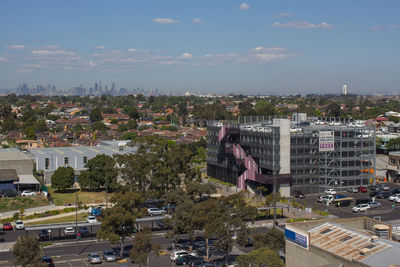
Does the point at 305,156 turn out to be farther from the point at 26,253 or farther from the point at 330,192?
the point at 26,253

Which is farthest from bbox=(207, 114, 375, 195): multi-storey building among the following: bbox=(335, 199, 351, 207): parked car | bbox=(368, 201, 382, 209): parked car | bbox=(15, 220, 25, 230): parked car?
bbox=(15, 220, 25, 230): parked car

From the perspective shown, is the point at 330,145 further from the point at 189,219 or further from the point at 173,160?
the point at 189,219

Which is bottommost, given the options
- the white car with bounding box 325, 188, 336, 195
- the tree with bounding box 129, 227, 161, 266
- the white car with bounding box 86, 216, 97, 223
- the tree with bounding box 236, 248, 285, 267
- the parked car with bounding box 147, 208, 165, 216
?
the parked car with bounding box 147, 208, 165, 216

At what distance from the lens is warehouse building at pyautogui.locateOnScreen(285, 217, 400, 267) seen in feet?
66.2

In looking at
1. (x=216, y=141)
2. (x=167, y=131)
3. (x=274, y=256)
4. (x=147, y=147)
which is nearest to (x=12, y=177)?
(x=147, y=147)

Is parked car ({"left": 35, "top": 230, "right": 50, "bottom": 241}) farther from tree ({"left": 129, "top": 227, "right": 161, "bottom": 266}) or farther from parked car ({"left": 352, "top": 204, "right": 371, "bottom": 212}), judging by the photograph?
parked car ({"left": 352, "top": 204, "right": 371, "bottom": 212})

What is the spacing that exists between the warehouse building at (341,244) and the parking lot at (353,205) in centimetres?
2177

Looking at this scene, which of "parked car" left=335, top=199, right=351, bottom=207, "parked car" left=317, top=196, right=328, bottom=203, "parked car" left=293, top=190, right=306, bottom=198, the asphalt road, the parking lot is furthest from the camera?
"parked car" left=293, top=190, right=306, bottom=198

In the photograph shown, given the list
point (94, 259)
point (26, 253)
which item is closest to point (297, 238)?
point (26, 253)

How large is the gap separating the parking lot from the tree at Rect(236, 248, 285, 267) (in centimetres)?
2364

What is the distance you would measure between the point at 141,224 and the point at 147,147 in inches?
378

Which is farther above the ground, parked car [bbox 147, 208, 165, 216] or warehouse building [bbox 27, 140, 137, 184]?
warehouse building [bbox 27, 140, 137, 184]

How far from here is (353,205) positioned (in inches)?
1969

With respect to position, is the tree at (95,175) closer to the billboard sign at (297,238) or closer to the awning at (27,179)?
the awning at (27,179)
